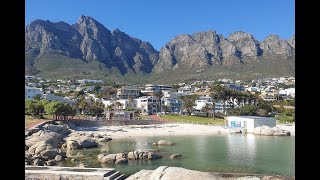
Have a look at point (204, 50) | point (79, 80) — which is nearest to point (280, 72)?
point (204, 50)

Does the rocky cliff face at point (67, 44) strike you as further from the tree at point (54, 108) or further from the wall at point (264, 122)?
the wall at point (264, 122)

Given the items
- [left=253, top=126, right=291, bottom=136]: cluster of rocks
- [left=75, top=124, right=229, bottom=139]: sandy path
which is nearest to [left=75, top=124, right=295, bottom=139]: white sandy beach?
[left=75, top=124, right=229, bottom=139]: sandy path

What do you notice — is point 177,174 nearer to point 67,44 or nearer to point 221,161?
point 221,161

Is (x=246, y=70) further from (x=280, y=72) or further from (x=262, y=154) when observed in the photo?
(x=262, y=154)

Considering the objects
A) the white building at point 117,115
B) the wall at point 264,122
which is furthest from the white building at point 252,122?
the white building at point 117,115

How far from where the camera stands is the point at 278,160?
89.0 feet

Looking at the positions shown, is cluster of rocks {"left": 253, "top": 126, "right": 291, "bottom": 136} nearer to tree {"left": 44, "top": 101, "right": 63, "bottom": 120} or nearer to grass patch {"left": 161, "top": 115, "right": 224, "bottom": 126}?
grass patch {"left": 161, "top": 115, "right": 224, "bottom": 126}

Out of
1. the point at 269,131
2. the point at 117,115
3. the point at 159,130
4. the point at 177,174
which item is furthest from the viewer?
the point at 117,115

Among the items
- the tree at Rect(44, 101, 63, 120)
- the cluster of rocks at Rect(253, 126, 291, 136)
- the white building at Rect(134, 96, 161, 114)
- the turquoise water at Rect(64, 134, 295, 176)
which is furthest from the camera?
the white building at Rect(134, 96, 161, 114)

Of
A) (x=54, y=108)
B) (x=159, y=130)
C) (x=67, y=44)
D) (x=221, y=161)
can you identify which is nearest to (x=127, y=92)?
(x=159, y=130)
